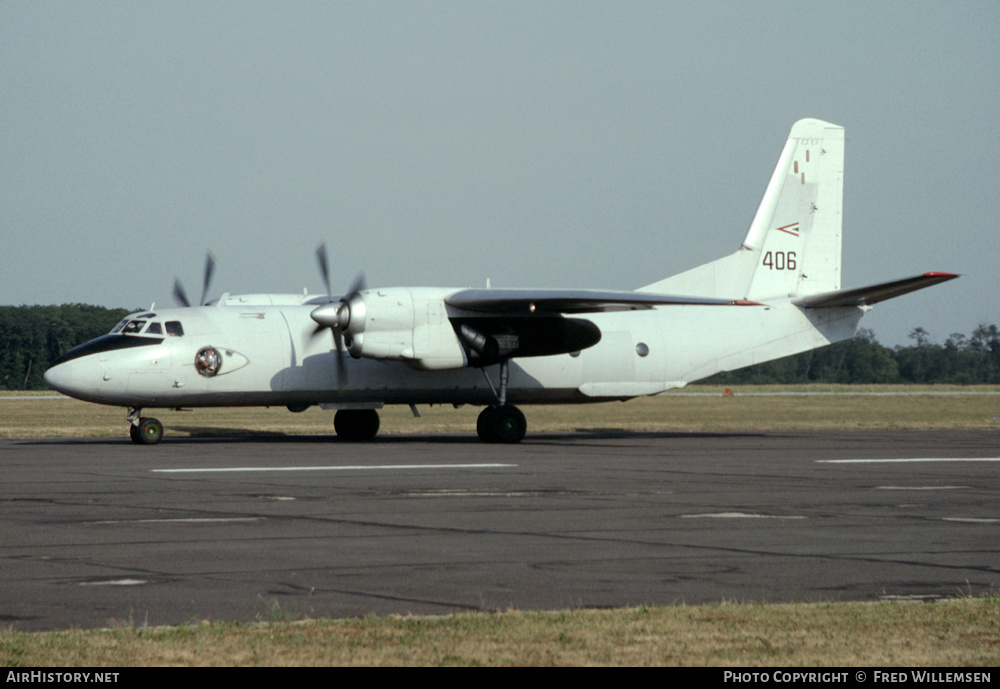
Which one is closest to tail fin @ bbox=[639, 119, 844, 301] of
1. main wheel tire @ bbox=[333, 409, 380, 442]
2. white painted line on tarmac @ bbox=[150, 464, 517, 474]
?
main wheel tire @ bbox=[333, 409, 380, 442]

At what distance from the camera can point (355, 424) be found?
29516 mm

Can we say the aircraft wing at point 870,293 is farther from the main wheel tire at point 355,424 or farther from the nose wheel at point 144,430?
the nose wheel at point 144,430

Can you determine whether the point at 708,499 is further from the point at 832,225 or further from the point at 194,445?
the point at 832,225

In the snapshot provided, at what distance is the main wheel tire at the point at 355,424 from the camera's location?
29.5m

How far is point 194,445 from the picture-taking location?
87.9 feet

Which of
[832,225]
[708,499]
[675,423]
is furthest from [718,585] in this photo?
[675,423]

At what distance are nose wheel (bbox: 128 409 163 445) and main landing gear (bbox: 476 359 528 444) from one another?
24.8 ft

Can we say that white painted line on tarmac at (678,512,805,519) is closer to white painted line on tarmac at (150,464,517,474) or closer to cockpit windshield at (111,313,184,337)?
white painted line on tarmac at (150,464,517,474)

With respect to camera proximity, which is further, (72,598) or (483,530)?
(483,530)

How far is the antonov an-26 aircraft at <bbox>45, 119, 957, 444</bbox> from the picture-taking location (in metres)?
26.1

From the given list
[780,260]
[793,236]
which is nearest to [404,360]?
[780,260]

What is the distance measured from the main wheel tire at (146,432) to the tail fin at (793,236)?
14027mm

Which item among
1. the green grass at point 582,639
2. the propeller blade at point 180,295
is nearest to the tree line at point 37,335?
the propeller blade at point 180,295
